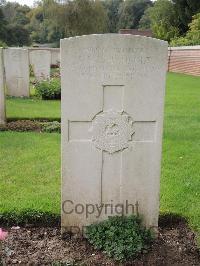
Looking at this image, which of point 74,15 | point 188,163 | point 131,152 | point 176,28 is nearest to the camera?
point 131,152

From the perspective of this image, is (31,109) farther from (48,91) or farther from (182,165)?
(182,165)

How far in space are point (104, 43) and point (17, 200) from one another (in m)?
2.05

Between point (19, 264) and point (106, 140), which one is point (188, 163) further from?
point (19, 264)

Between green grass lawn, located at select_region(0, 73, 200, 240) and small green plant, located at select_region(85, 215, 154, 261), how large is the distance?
0.64m

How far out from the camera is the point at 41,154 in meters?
6.29

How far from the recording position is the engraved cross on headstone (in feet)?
10.9

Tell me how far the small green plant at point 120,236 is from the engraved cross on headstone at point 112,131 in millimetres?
414

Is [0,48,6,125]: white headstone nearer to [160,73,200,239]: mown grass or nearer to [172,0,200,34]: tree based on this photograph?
[160,73,200,239]: mown grass

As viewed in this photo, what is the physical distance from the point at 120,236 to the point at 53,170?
2.31m

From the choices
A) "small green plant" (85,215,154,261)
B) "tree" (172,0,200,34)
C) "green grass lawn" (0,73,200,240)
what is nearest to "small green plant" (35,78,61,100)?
"green grass lawn" (0,73,200,240)

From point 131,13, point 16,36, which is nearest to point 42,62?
point 16,36

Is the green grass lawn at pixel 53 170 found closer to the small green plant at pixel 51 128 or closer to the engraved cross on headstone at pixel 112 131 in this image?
the small green plant at pixel 51 128

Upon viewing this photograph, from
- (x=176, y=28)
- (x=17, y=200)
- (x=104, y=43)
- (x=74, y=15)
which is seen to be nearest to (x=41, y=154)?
(x=17, y=200)

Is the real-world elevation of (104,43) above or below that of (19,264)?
above
